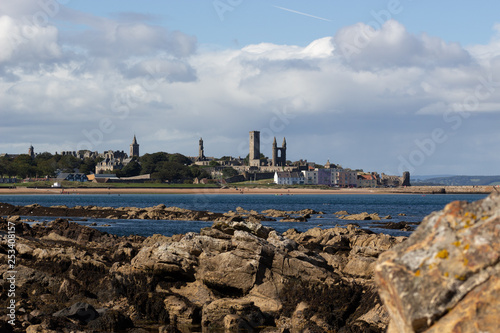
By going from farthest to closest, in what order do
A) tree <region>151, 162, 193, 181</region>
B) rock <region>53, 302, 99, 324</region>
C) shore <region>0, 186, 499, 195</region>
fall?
tree <region>151, 162, 193, 181</region>
shore <region>0, 186, 499, 195</region>
rock <region>53, 302, 99, 324</region>

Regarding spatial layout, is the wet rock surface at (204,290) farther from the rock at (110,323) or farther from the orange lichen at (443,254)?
the orange lichen at (443,254)

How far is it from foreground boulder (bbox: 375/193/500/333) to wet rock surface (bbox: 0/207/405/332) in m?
7.58

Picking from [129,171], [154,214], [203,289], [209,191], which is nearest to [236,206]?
[154,214]

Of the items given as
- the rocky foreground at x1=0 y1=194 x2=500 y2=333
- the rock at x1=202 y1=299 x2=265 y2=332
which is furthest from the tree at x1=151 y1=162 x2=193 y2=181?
the rock at x1=202 y1=299 x2=265 y2=332

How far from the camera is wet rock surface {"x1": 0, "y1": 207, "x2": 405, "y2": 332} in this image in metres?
12.9

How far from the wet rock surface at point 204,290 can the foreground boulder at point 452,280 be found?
7577 millimetres

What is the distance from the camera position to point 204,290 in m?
14.8

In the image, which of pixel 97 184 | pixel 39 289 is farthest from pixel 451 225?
pixel 97 184

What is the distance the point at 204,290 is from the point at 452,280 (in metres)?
10.6

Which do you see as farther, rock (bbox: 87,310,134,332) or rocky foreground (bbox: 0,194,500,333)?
rocky foreground (bbox: 0,194,500,333)

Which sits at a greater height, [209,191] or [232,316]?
[232,316]

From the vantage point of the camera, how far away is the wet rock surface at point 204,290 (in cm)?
1291

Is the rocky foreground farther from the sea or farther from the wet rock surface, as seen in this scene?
the sea

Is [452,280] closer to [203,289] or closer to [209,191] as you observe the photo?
[203,289]
